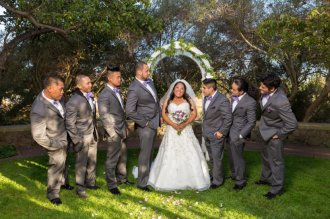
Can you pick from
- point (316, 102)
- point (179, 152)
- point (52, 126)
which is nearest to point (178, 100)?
point (179, 152)

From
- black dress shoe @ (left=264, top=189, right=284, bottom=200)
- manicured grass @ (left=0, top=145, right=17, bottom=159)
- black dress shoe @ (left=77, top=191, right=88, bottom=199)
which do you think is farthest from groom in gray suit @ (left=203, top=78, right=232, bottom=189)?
manicured grass @ (left=0, top=145, right=17, bottom=159)

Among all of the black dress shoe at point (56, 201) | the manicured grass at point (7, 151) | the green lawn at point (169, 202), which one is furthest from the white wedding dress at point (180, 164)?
the manicured grass at point (7, 151)

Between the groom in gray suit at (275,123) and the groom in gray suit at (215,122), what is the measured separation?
0.67m

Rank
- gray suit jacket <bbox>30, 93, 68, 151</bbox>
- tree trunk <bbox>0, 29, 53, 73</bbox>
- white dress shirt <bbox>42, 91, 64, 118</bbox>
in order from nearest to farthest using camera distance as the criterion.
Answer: gray suit jacket <bbox>30, 93, 68, 151</bbox> < white dress shirt <bbox>42, 91, 64, 118</bbox> < tree trunk <bbox>0, 29, 53, 73</bbox>

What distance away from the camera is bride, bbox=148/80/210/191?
253 inches

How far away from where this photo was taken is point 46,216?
5160mm

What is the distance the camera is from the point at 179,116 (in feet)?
21.5

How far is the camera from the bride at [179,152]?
6.44 m

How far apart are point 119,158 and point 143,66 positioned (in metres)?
1.85

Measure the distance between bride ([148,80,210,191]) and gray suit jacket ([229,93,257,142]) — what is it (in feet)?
2.50

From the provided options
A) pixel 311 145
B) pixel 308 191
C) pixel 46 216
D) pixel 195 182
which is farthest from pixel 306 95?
pixel 46 216

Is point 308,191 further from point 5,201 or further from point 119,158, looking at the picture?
point 5,201

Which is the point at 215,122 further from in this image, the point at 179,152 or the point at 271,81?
the point at 271,81

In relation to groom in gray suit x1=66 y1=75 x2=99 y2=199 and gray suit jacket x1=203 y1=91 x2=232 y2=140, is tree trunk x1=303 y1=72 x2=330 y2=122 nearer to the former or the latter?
gray suit jacket x1=203 y1=91 x2=232 y2=140
